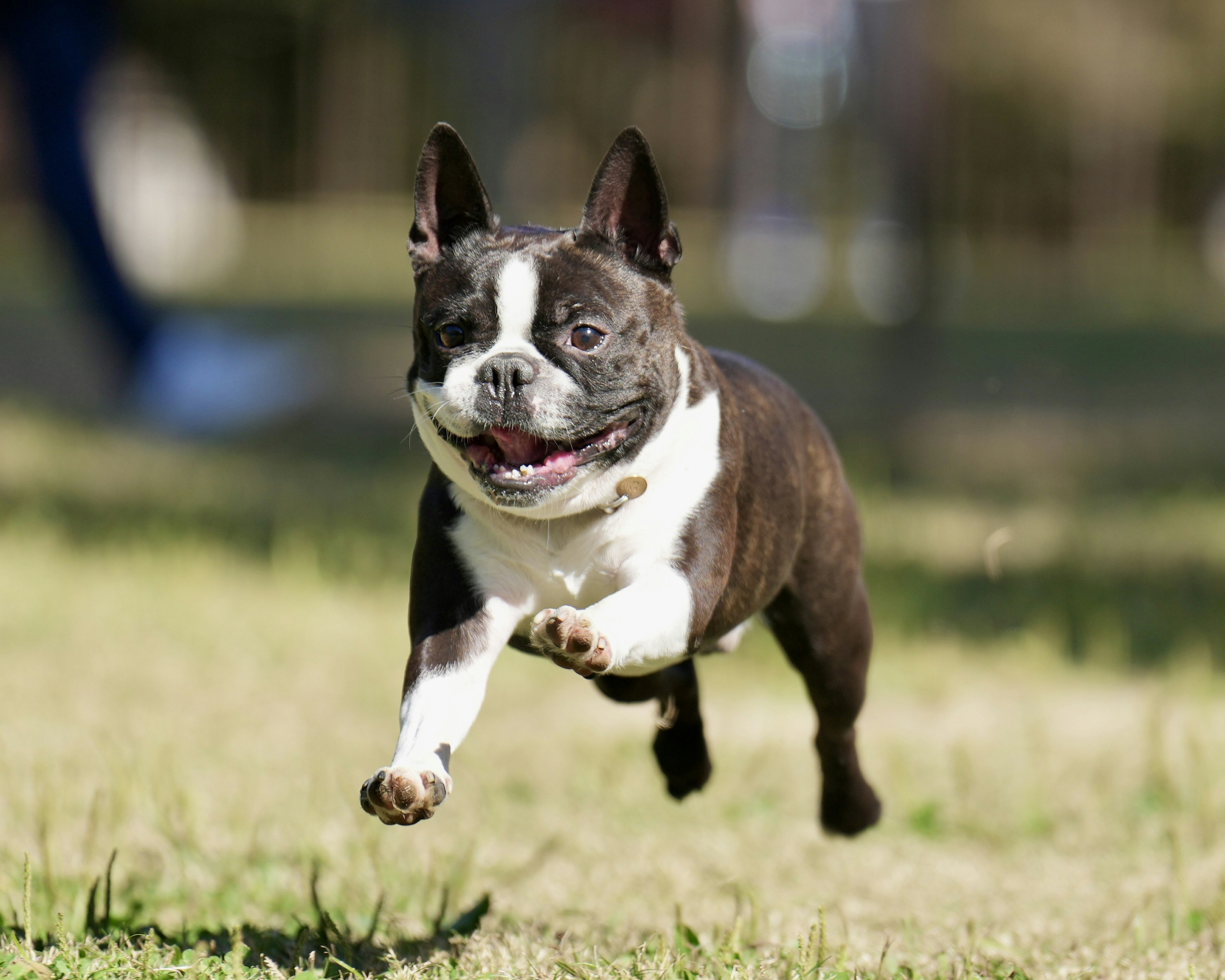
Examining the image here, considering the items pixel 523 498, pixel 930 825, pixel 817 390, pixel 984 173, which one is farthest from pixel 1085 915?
pixel 984 173

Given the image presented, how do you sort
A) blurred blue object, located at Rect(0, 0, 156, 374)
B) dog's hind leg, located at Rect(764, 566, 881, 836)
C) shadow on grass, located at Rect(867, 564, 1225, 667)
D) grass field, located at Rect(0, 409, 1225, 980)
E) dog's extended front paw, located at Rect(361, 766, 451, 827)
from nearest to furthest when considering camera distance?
dog's extended front paw, located at Rect(361, 766, 451, 827) < dog's hind leg, located at Rect(764, 566, 881, 836) < grass field, located at Rect(0, 409, 1225, 980) < shadow on grass, located at Rect(867, 564, 1225, 667) < blurred blue object, located at Rect(0, 0, 156, 374)

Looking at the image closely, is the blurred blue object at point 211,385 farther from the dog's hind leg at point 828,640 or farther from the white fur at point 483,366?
the white fur at point 483,366

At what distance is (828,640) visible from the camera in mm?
3074

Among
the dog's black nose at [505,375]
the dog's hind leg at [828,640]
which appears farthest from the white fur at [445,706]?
the dog's hind leg at [828,640]

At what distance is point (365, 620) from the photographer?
230 inches

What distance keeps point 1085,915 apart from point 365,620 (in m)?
2.99

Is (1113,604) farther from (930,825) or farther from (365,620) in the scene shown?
(365,620)

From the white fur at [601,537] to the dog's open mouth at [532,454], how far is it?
0.14 feet

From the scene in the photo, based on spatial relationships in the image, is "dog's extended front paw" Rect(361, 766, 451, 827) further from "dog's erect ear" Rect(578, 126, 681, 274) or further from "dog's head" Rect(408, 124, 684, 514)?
"dog's erect ear" Rect(578, 126, 681, 274)

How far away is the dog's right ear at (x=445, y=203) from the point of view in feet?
8.53

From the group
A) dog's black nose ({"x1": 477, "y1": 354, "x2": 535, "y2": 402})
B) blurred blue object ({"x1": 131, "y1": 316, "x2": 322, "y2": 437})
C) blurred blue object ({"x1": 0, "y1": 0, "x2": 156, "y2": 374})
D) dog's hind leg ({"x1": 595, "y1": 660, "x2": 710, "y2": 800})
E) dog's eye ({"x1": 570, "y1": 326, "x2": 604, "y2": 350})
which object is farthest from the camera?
blurred blue object ({"x1": 131, "y1": 316, "x2": 322, "y2": 437})

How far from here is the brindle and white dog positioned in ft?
8.00

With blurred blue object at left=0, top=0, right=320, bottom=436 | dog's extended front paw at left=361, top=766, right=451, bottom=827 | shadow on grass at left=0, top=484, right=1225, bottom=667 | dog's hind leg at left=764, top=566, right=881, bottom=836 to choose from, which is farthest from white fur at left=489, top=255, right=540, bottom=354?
blurred blue object at left=0, top=0, right=320, bottom=436

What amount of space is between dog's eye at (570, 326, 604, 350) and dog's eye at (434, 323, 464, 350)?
0.56 ft
